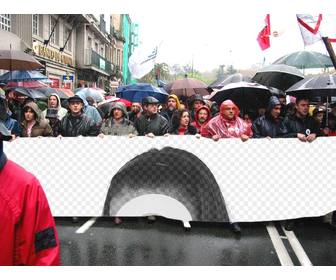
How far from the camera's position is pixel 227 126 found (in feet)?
Answer: 17.4

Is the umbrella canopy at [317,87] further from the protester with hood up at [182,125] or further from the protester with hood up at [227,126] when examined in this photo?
the protester with hood up at [182,125]

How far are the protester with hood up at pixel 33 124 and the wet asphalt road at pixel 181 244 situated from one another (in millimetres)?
1330

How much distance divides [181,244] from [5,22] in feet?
53.5

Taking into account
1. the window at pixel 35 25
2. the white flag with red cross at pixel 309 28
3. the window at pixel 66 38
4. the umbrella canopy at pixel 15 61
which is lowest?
the umbrella canopy at pixel 15 61

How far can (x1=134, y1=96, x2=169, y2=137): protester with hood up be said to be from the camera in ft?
19.3

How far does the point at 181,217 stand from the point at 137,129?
176 cm

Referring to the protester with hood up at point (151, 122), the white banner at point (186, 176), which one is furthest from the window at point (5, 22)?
the white banner at point (186, 176)

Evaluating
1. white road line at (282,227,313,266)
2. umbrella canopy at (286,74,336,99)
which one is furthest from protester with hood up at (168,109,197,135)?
white road line at (282,227,313,266)

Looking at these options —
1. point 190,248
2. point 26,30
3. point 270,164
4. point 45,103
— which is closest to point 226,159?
point 270,164

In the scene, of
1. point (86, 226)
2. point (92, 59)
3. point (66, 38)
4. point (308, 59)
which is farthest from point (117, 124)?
point (92, 59)

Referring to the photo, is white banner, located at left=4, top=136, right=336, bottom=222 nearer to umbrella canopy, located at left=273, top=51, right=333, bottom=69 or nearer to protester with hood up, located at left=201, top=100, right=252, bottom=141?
protester with hood up, located at left=201, top=100, right=252, bottom=141

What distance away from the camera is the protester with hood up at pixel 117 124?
A: 5.64m

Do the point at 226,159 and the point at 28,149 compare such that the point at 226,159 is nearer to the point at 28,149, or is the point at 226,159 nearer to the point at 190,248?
the point at 190,248

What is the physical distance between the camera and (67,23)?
28078mm
